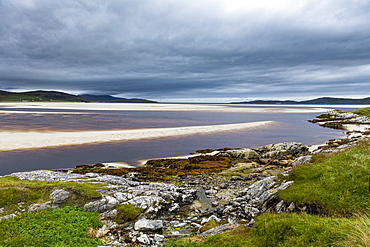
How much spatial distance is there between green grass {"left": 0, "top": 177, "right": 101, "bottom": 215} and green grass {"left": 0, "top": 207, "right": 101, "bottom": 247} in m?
1.45

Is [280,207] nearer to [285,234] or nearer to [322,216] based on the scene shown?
[322,216]

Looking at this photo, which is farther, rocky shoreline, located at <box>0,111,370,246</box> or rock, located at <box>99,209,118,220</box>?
rock, located at <box>99,209,118,220</box>

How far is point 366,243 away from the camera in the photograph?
17.4 feet

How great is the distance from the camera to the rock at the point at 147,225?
10891mm

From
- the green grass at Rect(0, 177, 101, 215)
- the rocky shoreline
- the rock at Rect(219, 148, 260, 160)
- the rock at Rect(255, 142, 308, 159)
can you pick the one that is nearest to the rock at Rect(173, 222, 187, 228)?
the rocky shoreline

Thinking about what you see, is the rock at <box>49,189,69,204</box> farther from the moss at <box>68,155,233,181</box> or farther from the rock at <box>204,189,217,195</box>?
the rock at <box>204,189,217,195</box>

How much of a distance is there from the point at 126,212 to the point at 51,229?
11.8 ft

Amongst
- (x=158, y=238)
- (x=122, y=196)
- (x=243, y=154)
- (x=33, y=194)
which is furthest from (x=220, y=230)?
(x=243, y=154)

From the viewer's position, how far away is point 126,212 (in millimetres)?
12086

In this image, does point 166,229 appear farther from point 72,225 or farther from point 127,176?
point 127,176

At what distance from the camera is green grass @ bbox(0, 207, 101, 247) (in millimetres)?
8750

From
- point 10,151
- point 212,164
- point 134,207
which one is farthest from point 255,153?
point 10,151

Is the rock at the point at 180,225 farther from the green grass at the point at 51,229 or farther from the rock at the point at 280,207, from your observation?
the rock at the point at 280,207

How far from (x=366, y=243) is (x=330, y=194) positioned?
17.0 feet
